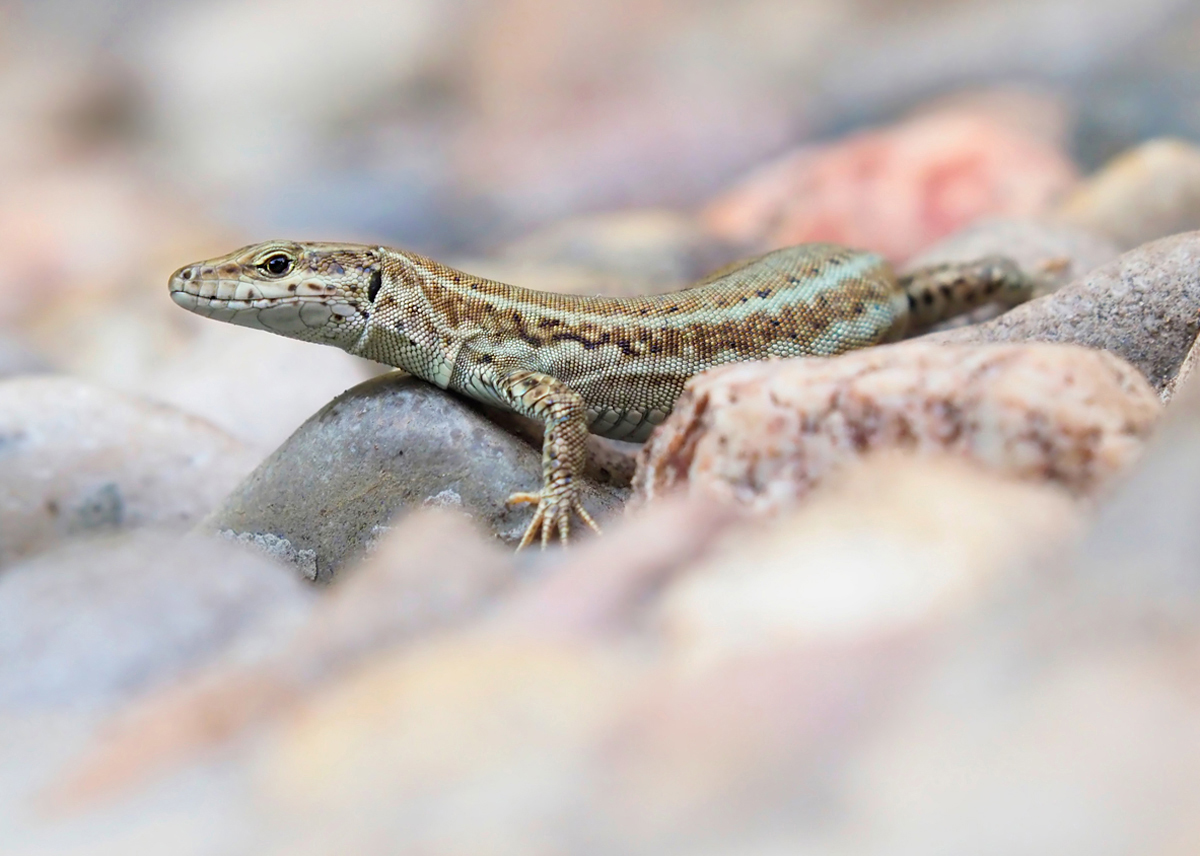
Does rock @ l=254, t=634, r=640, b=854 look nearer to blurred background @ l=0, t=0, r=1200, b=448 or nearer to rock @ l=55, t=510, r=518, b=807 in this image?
rock @ l=55, t=510, r=518, b=807

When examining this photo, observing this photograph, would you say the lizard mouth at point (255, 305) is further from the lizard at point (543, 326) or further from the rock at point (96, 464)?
the rock at point (96, 464)

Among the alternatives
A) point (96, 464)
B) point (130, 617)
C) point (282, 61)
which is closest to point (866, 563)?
point (130, 617)

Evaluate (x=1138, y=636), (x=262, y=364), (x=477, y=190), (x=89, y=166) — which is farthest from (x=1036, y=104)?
(x=89, y=166)

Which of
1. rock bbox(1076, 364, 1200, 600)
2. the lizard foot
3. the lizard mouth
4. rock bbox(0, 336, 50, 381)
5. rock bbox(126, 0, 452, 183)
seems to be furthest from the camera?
rock bbox(126, 0, 452, 183)

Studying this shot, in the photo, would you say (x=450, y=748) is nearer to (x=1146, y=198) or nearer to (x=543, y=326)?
(x=543, y=326)

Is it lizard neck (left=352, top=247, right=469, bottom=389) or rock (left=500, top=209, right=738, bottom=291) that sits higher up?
rock (left=500, top=209, right=738, bottom=291)

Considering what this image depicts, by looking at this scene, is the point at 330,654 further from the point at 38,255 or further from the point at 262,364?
the point at 38,255

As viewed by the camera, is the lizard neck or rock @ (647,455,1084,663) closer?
rock @ (647,455,1084,663)

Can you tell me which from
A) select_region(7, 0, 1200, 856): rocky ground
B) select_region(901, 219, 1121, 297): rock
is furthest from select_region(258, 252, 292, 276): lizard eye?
select_region(901, 219, 1121, 297): rock
